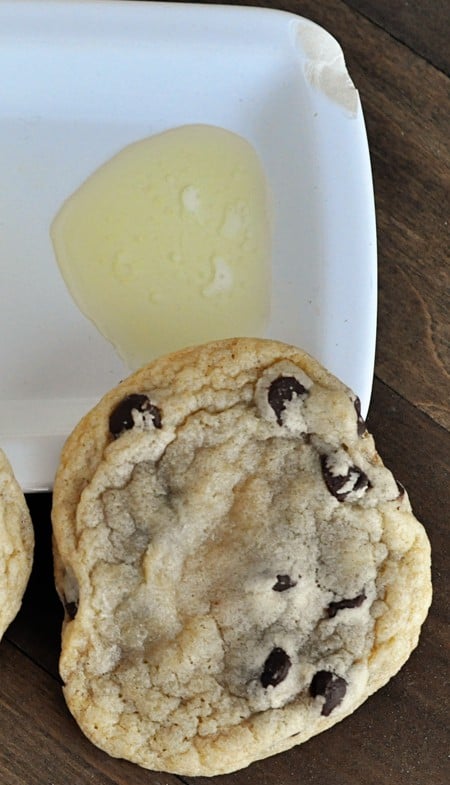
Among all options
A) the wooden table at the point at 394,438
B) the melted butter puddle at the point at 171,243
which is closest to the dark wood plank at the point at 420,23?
the wooden table at the point at 394,438

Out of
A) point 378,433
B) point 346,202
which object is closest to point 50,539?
point 378,433

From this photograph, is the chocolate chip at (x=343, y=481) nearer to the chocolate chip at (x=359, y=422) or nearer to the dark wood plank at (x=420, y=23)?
the chocolate chip at (x=359, y=422)

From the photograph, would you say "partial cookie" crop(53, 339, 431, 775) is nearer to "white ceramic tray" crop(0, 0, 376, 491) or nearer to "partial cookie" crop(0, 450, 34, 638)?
"partial cookie" crop(0, 450, 34, 638)

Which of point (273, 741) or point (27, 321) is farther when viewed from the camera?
point (27, 321)

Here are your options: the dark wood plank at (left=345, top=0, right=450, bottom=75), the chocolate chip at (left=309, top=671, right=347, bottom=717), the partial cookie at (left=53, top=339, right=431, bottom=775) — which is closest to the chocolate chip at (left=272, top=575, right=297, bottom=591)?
the partial cookie at (left=53, top=339, right=431, bottom=775)

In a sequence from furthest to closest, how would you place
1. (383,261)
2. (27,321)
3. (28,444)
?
(383,261)
(27,321)
(28,444)

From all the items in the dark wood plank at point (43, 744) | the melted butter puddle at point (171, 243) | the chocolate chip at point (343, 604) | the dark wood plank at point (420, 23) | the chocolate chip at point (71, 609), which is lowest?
the dark wood plank at point (43, 744)

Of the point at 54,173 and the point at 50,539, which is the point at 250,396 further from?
the point at 54,173
